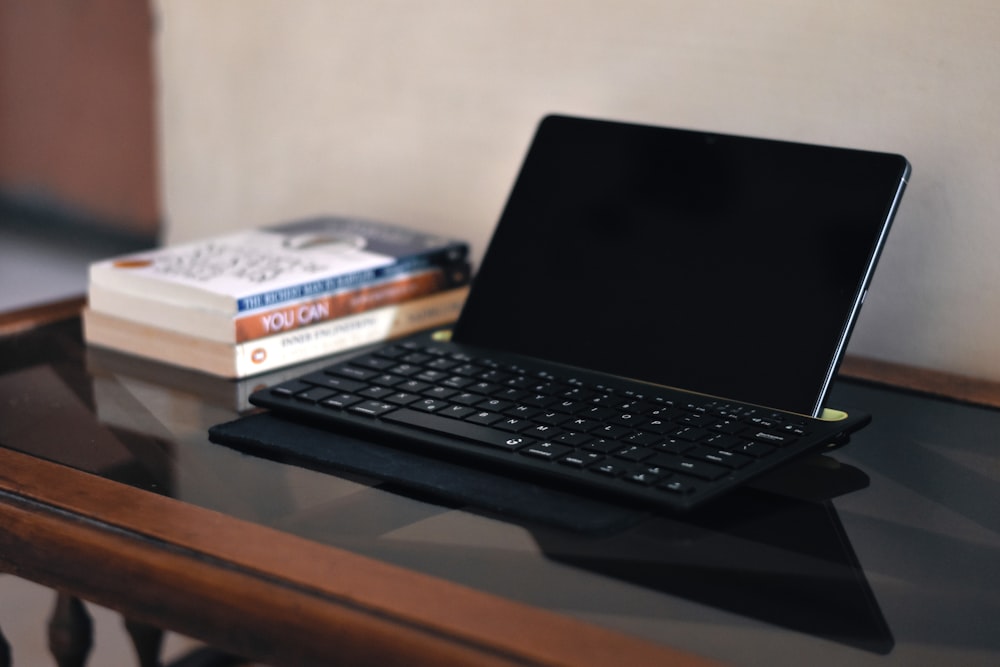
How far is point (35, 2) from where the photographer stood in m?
1.19

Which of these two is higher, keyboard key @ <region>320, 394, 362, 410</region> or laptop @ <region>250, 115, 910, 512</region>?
laptop @ <region>250, 115, 910, 512</region>

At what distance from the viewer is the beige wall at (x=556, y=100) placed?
747 mm

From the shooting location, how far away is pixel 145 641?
3.57 feet

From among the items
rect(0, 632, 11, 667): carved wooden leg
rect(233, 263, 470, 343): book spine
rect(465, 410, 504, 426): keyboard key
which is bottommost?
rect(0, 632, 11, 667): carved wooden leg

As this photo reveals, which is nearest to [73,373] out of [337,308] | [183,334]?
[183,334]

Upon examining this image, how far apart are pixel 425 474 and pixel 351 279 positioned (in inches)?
11.2

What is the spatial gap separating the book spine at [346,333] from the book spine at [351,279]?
2 centimetres

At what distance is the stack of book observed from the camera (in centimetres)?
75

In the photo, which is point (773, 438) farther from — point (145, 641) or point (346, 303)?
point (145, 641)

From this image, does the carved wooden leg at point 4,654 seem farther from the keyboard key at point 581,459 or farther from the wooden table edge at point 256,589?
the keyboard key at point 581,459

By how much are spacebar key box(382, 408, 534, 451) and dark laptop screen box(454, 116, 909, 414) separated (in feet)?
0.47

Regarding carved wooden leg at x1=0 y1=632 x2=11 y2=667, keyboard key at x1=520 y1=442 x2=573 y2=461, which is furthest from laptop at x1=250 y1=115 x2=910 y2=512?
carved wooden leg at x1=0 y1=632 x2=11 y2=667

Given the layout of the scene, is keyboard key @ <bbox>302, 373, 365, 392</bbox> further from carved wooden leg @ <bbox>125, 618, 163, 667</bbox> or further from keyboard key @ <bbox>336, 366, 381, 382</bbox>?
carved wooden leg @ <bbox>125, 618, 163, 667</bbox>

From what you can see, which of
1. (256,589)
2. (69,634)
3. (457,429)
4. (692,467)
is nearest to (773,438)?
(692,467)
